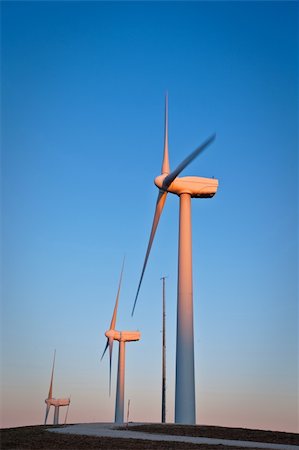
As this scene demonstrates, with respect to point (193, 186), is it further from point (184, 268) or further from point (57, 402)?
point (57, 402)

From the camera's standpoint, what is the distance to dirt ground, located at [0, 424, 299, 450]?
65.2 feet

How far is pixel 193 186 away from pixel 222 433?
1634 cm

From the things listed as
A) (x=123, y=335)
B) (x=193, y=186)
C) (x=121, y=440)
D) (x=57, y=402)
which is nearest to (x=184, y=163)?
(x=193, y=186)

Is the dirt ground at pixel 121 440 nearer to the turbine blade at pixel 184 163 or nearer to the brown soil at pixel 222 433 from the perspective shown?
the brown soil at pixel 222 433

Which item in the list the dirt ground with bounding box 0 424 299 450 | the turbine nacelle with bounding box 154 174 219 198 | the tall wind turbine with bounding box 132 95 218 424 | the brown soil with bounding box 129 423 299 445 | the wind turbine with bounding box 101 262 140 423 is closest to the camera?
the dirt ground with bounding box 0 424 299 450

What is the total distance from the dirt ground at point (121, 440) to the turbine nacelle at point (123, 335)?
1221 inches

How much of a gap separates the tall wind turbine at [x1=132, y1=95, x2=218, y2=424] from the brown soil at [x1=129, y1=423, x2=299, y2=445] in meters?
3.49

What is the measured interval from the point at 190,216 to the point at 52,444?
18555mm

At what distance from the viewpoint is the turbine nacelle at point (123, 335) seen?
193 ft

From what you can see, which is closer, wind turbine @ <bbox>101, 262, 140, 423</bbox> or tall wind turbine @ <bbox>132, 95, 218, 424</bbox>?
tall wind turbine @ <bbox>132, 95, 218, 424</bbox>

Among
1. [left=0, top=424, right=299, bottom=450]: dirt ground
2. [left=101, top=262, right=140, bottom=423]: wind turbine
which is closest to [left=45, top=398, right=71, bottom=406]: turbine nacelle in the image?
[left=101, top=262, right=140, bottom=423]: wind turbine

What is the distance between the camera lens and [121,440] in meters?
21.4

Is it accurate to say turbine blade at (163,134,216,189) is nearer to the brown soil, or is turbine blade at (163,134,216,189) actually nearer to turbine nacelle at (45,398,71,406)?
the brown soil

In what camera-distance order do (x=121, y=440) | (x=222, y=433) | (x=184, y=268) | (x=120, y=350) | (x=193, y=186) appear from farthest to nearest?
(x=120, y=350)
(x=193, y=186)
(x=184, y=268)
(x=222, y=433)
(x=121, y=440)
